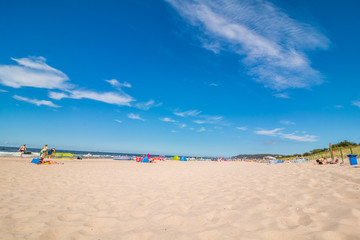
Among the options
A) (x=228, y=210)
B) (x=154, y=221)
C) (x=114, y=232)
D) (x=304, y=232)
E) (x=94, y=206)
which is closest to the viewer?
(x=304, y=232)

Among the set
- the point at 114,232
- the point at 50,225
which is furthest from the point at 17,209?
the point at 114,232

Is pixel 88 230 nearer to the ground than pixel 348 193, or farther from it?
nearer to the ground

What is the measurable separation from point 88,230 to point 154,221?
103cm

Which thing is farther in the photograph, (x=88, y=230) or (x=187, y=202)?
(x=187, y=202)

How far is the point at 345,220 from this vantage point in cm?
232

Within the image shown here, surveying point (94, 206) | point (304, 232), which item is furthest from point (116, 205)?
point (304, 232)

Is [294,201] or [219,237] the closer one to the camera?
[219,237]

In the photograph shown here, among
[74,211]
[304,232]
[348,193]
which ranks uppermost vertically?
[348,193]

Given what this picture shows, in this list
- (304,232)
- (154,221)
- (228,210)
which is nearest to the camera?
(304,232)

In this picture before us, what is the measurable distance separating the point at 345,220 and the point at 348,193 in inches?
64.7

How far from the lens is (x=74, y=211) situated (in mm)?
3502

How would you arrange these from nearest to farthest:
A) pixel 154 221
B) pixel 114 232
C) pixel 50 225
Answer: pixel 114 232
pixel 50 225
pixel 154 221

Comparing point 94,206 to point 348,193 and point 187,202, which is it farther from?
point 348,193

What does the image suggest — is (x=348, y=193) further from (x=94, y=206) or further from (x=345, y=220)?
(x=94, y=206)
